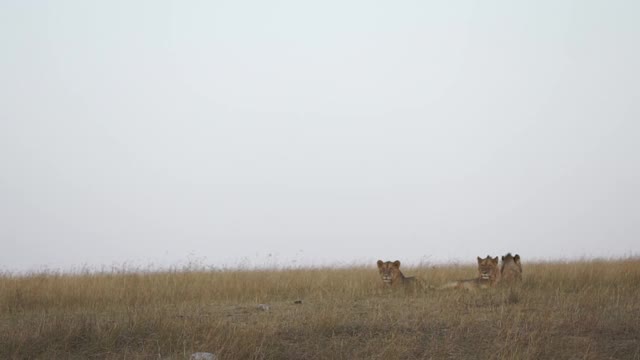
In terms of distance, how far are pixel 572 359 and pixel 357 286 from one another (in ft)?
24.2

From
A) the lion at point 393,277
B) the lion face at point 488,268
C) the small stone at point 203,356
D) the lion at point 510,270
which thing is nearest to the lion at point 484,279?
the lion face at point 488,268

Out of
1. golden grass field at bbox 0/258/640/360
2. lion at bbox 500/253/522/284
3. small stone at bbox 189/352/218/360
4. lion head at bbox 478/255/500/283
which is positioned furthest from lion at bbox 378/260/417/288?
small stone at bbox 189/352/218/360

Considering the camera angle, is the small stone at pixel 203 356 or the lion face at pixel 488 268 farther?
the lion face at pixel 488 268

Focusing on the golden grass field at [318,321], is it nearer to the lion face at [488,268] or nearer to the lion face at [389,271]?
the lion face at [389,271]

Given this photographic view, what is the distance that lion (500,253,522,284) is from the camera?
1544 cm

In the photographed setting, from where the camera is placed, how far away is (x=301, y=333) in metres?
9.70

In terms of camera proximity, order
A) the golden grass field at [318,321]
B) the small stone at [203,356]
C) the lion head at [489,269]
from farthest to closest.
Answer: the lion head at [489,269] < the golden grass field at [318,321] < the small stone at [203,356]

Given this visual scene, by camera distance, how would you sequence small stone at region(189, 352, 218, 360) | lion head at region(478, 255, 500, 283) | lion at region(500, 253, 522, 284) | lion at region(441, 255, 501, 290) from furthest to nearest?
lion at region(500, 253, 522, 284) → lion head at region(478, 255, 500, 283) → lion at region(441, 255, 501, 290) → small stone at region(189, 352, 218, 360)

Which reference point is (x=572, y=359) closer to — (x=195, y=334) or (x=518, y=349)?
(x=518, y=349)

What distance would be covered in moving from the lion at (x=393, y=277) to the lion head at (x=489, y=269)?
1.50m

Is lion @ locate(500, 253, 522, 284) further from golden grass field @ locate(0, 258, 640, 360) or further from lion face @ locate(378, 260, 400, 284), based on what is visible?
lion face @ locate(378, 260, 400, 284)

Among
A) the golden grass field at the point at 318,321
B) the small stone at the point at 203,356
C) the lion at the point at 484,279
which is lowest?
the small stone at the point at 203,356

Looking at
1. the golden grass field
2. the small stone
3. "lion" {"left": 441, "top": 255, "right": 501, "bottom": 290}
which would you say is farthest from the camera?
"lion" {"left": 441, "top": 255, "right": 501, "bottom": 290}

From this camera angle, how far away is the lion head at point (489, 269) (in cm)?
1491
